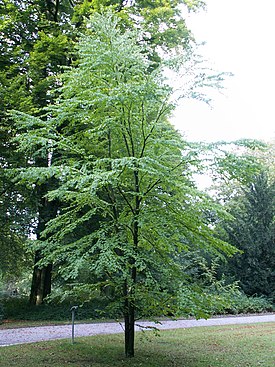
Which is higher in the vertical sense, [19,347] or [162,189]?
[162,189]

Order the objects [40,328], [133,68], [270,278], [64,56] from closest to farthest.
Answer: [133,68], [40,328], [64,56], [270,278]

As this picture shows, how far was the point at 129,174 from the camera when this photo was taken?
7.46 meters

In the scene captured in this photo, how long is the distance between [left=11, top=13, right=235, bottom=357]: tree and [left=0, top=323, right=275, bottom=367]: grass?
2.10 ft

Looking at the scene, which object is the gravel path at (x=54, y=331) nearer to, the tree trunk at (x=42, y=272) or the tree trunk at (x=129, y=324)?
the tree trunk at (x=129, y=324)

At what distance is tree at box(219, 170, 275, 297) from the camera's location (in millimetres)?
20578

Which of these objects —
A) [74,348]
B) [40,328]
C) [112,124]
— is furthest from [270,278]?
[112,124]

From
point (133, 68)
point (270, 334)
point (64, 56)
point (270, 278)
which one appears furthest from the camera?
point (270, 278)


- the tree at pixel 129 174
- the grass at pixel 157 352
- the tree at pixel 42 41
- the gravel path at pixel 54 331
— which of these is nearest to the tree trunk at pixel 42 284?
the tree at pixel 42 41

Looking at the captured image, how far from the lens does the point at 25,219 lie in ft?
45.3

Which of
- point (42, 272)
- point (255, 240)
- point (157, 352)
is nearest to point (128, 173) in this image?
point (157, 352)

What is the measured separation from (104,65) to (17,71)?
26.6 feet

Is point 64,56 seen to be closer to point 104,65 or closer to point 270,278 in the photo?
point 104,65

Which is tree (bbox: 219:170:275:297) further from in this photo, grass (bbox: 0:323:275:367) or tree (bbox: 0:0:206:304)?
grass (bbox: 0:323:275:367)

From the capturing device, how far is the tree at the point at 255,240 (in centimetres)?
2058
